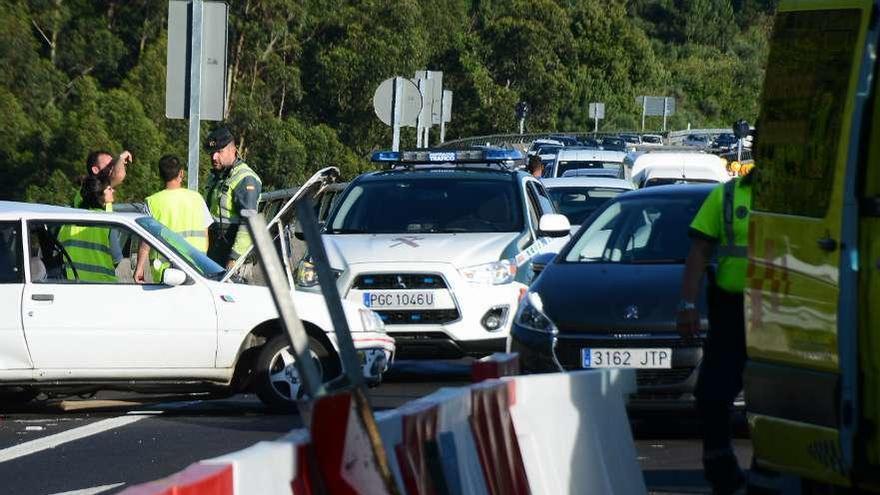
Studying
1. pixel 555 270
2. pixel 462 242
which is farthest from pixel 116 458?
pixel 462 242

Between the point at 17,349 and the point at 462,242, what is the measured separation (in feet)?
13.4

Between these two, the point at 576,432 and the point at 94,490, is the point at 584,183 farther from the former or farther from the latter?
the point at 576,432

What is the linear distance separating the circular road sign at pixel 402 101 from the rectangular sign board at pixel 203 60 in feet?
25.3

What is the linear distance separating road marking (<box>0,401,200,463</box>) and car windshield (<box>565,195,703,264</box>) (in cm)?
304

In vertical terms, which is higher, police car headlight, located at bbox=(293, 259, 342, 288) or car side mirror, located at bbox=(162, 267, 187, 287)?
car side mirror, located at bbox=(162, 267, 187, 287)

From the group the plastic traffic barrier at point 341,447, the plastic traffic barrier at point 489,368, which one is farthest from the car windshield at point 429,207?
the plastic traffic barrier at point 341,447

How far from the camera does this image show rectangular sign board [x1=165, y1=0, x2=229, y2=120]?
55.3 ft

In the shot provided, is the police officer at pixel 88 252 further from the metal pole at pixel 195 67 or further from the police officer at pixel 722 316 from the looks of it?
the police officer at pixel 722 316

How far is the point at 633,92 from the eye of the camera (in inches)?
4798

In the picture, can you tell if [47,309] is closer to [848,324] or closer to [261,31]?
[848,324]

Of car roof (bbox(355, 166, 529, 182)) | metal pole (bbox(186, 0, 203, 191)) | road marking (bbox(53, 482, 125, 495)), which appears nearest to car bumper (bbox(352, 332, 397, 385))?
road marking (bbox(53, 482, 125, 495))

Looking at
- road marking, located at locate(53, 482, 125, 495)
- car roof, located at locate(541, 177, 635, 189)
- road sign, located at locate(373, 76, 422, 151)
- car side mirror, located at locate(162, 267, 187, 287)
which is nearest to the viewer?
road marking, located at locate(53, 482, 125, 495)

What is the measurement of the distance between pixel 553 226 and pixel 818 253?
8.22m

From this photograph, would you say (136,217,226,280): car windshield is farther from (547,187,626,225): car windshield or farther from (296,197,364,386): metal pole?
(547,187,626,225): car windshield
